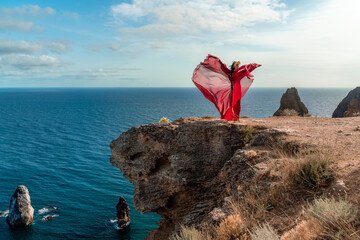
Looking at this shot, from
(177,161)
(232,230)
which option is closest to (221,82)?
(177,161)

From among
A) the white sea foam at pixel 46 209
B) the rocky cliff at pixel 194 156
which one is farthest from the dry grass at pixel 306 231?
the white sea foam at pixel 46 209

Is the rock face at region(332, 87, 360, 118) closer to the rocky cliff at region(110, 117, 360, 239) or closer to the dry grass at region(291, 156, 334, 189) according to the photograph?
the rocky cliff at region(110, 117, 360, 239)

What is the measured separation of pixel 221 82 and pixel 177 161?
5201mm

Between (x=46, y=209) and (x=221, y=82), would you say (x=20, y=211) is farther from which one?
(x=221, y=82)

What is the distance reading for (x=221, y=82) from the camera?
14.4 m

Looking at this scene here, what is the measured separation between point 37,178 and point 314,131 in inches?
1625

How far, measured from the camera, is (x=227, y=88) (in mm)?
14414

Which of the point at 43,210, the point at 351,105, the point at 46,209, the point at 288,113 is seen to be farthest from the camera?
the point at 46,209

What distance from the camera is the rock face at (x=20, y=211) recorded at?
27.4 metres

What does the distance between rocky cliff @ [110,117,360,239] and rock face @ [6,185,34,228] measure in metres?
19.9

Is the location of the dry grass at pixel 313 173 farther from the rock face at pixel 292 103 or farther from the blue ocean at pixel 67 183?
the rock face at pixel 292 103

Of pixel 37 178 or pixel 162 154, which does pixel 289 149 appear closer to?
pixel 162 154

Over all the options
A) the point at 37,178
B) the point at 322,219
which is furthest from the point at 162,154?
the point at 37,178

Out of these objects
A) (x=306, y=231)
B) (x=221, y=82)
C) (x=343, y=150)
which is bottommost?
(x=306, y=231)
